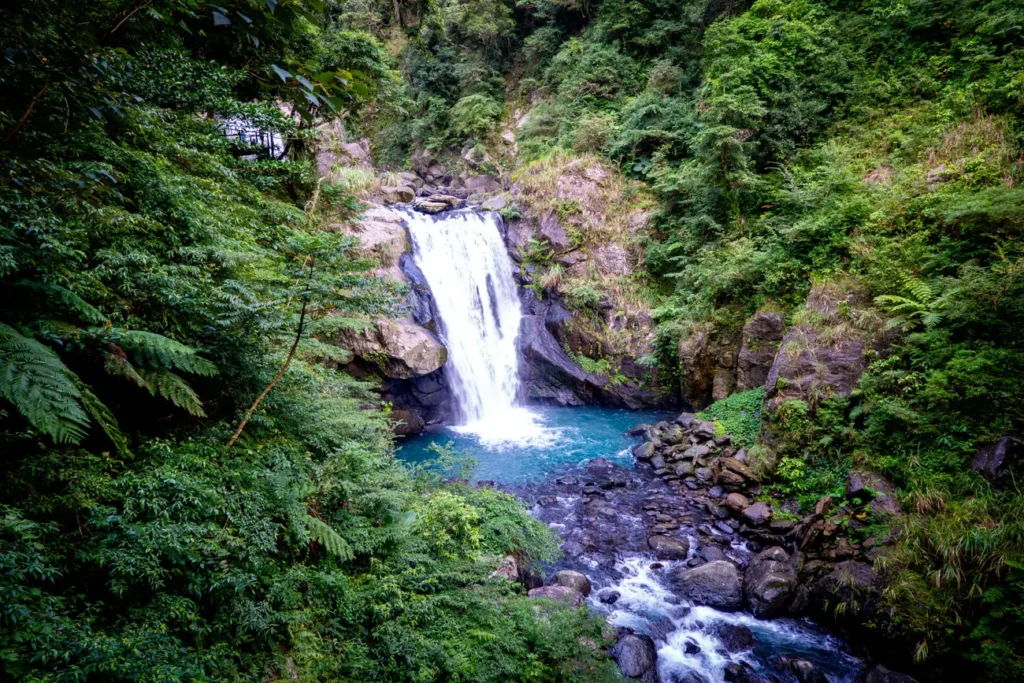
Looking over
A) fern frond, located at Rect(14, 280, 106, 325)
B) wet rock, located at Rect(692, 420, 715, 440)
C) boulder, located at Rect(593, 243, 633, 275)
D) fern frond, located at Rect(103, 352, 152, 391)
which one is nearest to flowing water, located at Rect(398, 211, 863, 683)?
wet rock, located at Rect(692, 420, 715, 440)

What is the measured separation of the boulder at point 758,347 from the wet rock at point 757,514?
3332 millimetres

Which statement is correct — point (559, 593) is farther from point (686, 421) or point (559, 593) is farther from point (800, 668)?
point (686, 421)

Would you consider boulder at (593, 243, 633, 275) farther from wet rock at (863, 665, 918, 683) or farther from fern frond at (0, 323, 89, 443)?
fern frond at (0, 323, 89, 443)

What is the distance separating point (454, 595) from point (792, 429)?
266 inches

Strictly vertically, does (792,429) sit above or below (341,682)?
above

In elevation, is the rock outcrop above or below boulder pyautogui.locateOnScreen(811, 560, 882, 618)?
above

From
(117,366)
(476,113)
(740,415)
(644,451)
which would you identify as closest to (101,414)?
(117,366)

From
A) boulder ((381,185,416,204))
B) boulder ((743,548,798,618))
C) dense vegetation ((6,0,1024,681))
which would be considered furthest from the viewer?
boulder ((381,185,416,204))

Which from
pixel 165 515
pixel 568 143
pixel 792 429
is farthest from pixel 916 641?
pixel 568 143

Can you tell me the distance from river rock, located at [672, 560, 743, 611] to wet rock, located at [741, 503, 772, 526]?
1165 mm

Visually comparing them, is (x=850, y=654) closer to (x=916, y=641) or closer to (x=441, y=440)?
(x=916, y=641)

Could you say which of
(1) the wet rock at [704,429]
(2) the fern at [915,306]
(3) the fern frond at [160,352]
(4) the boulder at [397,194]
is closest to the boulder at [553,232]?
(4) the boulder at [397,194]

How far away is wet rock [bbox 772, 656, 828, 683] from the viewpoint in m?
4.96

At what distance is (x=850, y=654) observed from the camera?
5.26m
